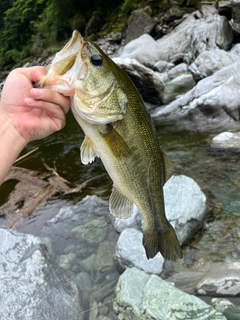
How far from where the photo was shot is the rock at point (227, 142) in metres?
7.14

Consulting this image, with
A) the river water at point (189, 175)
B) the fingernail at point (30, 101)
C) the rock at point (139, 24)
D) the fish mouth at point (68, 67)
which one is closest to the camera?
the fish mouth at point (68, 67)

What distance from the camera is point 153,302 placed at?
11.4ft

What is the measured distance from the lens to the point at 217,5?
1822 centimetres

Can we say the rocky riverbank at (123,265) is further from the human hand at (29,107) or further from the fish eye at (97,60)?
the fish eye at (97,60)

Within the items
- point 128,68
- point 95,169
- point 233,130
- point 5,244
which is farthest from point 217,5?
point 5,244

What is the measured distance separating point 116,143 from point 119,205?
1.77 feet

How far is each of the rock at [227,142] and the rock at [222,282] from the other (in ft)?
11.6

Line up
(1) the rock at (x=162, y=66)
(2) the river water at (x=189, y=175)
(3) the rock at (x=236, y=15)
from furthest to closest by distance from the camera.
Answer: (1) the rock at (x=162, y=66)
(3) the rock at (x=236, y=15)
(2) the river water at (x=189, y=175)

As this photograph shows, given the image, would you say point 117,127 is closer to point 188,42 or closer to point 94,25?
point 188,42

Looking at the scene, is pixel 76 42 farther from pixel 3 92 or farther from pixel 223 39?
pixel 223 39

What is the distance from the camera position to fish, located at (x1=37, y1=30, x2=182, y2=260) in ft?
6.59

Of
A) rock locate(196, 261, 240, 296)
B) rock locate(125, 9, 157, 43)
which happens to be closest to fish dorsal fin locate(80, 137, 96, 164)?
rock locate(196, 261, 240, 296)

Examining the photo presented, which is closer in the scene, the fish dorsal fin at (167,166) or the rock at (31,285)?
the fish dorsal fin at (167,166)

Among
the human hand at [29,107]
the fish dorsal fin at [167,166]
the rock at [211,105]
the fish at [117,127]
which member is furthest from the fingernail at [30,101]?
the rock at [211,105]
